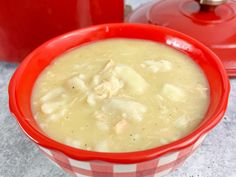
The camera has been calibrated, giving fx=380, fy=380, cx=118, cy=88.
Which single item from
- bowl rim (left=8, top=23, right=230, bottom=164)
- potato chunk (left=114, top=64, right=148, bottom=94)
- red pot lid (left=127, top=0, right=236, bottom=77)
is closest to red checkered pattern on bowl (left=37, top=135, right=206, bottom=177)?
bowl rim (left=8, top=23, right=230, bottom=164)

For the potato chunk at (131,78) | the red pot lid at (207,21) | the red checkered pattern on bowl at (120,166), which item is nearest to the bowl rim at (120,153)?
the red checkered pattern on bowl at (120,166)

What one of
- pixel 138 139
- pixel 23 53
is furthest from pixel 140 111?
pixel 23 53

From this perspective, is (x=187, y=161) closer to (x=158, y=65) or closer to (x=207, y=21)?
(x=158, y=65)

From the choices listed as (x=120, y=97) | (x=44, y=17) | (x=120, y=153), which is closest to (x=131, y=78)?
(x=120, y=97)

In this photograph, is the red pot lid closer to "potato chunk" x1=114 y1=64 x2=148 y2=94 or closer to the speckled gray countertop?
the speckled gray countertop

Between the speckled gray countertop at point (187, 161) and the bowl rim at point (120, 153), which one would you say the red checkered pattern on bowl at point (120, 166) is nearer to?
the bowl rim at point (120, 153)
